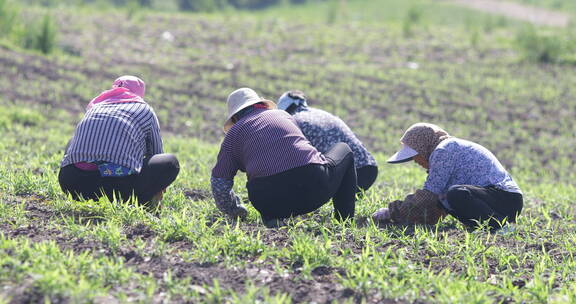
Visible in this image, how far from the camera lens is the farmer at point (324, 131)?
6.42 metres

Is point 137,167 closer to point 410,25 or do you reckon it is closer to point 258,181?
point 258,181

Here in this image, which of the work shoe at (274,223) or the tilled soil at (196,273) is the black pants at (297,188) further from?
the tilled soil at (196,273)

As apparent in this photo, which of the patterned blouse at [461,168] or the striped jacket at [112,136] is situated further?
the patterned blouse at [461,168]

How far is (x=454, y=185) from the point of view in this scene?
5.62 meters

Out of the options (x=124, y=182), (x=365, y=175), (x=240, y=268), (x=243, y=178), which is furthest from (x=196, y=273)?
(x=243, y=178)

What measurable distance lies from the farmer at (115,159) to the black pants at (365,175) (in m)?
1.89

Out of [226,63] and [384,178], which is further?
[226,63]

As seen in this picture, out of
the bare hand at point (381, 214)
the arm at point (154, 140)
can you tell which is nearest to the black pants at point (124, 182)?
the arm at point (154, 140)

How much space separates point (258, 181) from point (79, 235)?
135 centimetres

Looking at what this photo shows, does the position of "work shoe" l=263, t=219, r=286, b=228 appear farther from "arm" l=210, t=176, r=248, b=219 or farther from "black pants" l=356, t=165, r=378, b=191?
"black pants" l=356, t=165, r=378, b=191

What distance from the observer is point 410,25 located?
2130 centimetres

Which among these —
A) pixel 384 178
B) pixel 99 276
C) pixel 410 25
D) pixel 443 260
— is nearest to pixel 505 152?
pixel 384 178

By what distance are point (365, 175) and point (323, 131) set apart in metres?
0.66

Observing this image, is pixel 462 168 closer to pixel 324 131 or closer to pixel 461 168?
pixel 461 168
